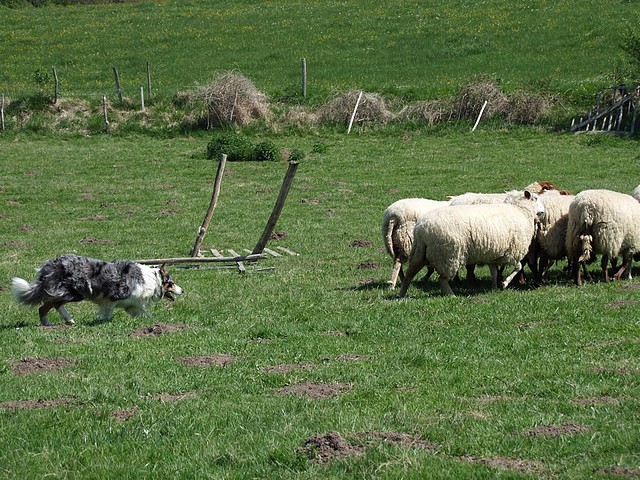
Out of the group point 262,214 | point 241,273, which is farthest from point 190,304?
point 262,214

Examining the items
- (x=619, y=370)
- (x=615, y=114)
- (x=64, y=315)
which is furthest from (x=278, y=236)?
(x=615, y=114)

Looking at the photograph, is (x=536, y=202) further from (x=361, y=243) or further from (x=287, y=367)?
(x=287, y=367)

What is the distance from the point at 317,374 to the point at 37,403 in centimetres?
301

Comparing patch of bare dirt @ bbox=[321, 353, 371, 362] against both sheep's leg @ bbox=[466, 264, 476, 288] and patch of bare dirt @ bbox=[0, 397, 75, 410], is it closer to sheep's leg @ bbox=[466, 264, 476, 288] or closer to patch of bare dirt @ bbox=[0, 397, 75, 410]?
patch of bare dirt @ bbox=[0, 397, 75, 410]

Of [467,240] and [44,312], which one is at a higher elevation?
[467,240]

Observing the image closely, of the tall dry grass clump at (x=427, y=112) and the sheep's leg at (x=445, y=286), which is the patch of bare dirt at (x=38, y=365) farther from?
the tall dry grass clump at (x=427, y=112)

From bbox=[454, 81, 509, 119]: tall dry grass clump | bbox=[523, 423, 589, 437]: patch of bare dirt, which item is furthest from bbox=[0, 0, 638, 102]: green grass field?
bbox=[523, 423, 589, 437]: patch of bare dirt

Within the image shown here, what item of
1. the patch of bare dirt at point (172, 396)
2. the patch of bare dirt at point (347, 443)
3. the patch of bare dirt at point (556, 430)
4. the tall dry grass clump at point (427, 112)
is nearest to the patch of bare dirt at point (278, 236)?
the patch of bare dirt at point (172, 396)

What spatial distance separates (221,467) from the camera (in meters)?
7.01

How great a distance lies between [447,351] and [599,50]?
4228cm

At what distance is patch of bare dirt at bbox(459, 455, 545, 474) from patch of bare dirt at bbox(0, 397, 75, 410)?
4182 millimetres

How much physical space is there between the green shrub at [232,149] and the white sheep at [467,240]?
19.4 meters

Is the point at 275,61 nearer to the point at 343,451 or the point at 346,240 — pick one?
the point at 346,240

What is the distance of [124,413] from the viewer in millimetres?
8445
